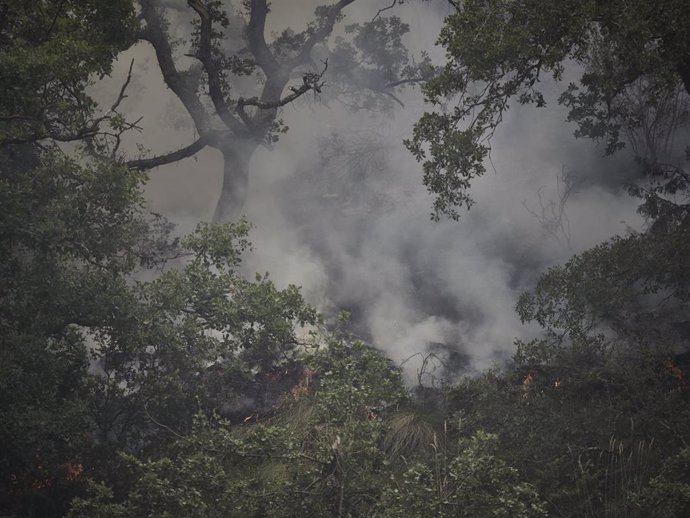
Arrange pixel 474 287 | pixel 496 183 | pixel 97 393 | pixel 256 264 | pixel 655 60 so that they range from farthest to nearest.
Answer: pixel 496 183
pixel 256 264
pixel 474 287
pixel 97 393
pixel 655 60

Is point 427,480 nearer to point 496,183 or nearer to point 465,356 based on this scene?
point 465,356

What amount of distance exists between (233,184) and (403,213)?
607 centimetres

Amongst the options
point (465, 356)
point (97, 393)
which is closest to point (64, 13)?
point (97, 393)

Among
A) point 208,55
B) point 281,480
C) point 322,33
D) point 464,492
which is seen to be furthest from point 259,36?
point 464,492

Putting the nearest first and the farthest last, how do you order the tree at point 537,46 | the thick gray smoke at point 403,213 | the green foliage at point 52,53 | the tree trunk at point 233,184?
the tree at point 537,46, the green foliage at point 52,53, the thick gray smoke at point 403,213, the tree trunk at point 233,184

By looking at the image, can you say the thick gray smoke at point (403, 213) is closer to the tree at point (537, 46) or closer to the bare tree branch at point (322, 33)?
the bare tree branch at point (322, 33)

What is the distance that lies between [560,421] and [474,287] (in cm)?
801

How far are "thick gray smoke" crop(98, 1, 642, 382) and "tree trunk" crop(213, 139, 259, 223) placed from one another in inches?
70.3

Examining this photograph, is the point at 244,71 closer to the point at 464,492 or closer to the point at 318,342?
the point at 318,342

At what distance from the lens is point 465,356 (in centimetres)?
1275

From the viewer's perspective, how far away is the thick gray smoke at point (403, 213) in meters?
14.6

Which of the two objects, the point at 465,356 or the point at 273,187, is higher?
the point at 273,187

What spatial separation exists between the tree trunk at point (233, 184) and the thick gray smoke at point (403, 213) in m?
1.79

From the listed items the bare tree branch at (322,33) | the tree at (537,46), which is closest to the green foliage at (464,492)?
the tree at (537,46)
